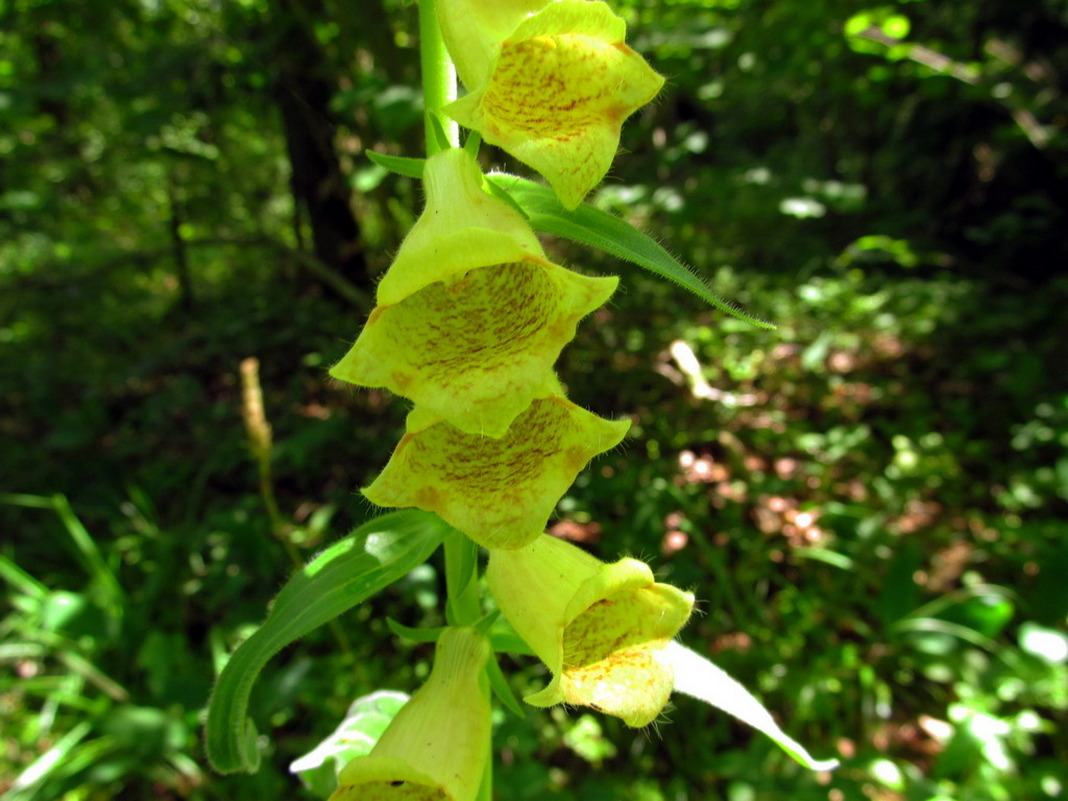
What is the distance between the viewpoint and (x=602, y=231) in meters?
0.76

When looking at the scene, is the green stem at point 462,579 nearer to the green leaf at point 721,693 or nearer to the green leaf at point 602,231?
the green leaf at point 721,693

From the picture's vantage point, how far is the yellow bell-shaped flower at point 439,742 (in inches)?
28.0

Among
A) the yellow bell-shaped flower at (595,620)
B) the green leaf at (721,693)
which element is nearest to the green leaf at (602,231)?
the yellow bell-shaped flower at (595,620)

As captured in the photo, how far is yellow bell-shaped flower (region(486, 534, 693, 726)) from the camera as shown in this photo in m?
0.74

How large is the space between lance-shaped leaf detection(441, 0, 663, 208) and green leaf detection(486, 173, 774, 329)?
0.10 meters

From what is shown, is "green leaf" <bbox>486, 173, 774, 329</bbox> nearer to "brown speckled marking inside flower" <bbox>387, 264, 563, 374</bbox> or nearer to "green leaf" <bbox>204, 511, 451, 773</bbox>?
"brown speckled marking inside flower" <bbox>387, 264, 563, 374</bbox>

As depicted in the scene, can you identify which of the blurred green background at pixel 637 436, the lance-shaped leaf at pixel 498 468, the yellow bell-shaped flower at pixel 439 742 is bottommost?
the blurred green background at pixel 637 436

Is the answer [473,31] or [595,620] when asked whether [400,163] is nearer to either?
[473,31]

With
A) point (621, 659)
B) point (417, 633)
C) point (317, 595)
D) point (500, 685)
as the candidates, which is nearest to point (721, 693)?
point (621, 659)

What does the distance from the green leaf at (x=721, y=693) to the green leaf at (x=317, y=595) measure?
0.34 metres

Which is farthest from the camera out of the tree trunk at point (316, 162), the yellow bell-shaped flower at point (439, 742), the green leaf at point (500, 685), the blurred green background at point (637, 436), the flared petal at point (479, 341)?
the tree trunk at point (316, 162)

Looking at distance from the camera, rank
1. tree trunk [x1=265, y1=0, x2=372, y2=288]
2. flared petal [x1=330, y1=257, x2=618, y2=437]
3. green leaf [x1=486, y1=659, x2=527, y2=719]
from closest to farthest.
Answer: flared petal [x1=330, y1=257, x2=618, y2=437] < green leaf [x1=486, y1=659, x2=527, y2=719] < tree trunk [x1=265, y1=0, x2=372, y2=288]

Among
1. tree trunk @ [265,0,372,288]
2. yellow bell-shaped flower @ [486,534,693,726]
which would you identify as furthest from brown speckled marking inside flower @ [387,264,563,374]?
tree trunk @ [265,0,372,288]

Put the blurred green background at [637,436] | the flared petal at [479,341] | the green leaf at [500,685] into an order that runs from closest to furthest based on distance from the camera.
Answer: the flared petal at [479,341] → the green leaf at [500,685] → the blurred green background at [637,436]
